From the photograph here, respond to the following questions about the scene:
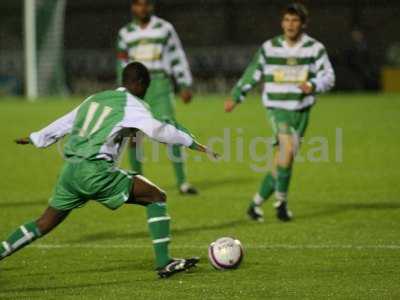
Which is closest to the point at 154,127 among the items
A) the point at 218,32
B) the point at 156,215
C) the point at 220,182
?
the point at 156,215

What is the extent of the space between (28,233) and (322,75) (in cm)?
395

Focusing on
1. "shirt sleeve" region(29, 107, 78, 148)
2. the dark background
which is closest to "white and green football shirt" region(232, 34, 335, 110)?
"shirt sleeve" region(29, 107, 78, 148)

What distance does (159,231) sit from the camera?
7.18 meters

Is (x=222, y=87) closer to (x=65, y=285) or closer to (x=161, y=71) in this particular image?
(x=161, y=71)

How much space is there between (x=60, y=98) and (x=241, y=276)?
21710 millimetres

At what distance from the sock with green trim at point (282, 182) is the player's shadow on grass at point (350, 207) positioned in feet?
1.78

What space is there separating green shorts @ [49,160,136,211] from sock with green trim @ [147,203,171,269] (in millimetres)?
231

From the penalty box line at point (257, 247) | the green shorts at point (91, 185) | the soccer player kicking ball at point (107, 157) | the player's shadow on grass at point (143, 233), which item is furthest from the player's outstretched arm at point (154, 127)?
the player's shadow on grass at point (143, 233)

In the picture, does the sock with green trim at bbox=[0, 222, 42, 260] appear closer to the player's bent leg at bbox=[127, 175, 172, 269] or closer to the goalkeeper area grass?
the goalkeeper area grass

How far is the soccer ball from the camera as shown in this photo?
24.3ft

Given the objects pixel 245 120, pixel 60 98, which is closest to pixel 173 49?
pixel 245 120

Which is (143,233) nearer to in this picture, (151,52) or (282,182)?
(282,182)

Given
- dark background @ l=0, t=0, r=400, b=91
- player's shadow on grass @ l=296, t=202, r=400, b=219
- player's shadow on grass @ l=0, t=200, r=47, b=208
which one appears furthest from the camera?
dark background @ l=0, t=0, r=400, b=91

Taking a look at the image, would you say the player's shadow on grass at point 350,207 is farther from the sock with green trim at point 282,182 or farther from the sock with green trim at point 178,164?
the sock with green trim at point 178,164
